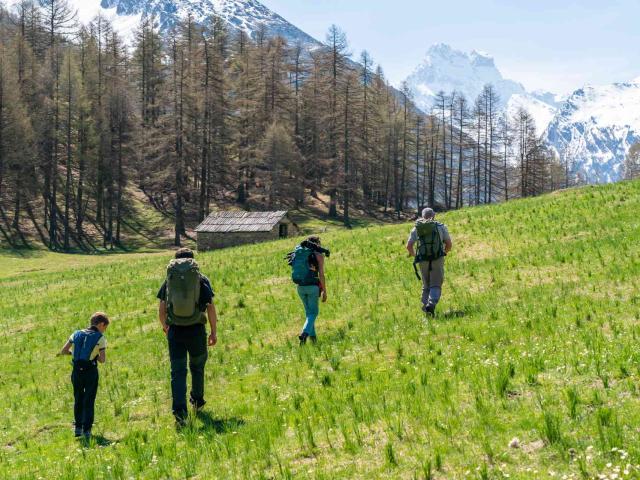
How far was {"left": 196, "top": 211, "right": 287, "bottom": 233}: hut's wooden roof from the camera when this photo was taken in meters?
45.9

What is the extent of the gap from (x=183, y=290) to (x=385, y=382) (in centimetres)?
322

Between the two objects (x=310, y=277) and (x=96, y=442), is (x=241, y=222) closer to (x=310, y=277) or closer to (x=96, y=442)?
(x=310, y=277)

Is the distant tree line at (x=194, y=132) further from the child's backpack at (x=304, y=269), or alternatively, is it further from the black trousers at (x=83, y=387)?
the black trousers at (x=83, y=387)

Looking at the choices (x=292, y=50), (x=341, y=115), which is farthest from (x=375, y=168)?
(x=292, y=50)

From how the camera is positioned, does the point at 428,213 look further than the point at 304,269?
Yes

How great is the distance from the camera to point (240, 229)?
151 feet

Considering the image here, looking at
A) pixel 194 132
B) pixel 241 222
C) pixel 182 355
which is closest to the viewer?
pixel 182 355

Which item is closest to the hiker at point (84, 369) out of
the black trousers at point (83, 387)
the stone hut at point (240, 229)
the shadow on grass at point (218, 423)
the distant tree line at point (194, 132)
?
the black trousers at point (83, 387)

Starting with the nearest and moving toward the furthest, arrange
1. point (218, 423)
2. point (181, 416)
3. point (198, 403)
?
point (218, 423), point (181, 416), point (198, 403)

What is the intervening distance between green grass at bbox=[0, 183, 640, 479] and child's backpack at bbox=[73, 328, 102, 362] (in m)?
1.17

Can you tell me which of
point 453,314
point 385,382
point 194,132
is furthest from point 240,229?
point 385,382

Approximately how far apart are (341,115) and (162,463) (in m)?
65.4

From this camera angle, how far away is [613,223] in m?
Result: 20.2

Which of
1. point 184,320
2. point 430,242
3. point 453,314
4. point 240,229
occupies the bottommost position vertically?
point 453,314
